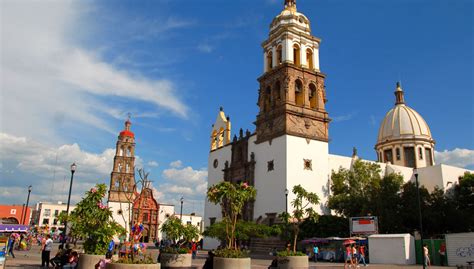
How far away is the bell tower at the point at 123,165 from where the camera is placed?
238ft

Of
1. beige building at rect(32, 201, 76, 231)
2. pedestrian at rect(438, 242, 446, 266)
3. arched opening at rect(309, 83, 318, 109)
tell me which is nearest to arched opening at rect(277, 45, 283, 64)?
arched opening at rect(309, 83, 318, 109)

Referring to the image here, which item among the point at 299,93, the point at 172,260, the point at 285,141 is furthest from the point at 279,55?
the point at 172,260

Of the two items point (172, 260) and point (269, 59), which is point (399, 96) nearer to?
point (269, 59)

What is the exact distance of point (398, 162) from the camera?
193ft

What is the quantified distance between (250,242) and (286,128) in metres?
11.6

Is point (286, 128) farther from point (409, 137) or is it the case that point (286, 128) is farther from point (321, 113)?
point (409, 137)

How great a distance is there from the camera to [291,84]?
42.0m

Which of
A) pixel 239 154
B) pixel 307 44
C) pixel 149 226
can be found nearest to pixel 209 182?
pixel 239 154

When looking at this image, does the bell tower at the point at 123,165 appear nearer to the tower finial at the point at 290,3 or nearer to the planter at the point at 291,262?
the tower finial at the point at 290,3

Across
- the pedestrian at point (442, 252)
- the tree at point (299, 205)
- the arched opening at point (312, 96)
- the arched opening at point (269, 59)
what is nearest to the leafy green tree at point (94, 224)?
the tree at point (299, 205)

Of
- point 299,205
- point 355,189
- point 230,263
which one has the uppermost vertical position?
point 355,189

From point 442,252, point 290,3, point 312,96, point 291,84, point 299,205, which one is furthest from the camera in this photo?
point 290,3

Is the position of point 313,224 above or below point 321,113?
below

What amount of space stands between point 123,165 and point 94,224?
202 feet
